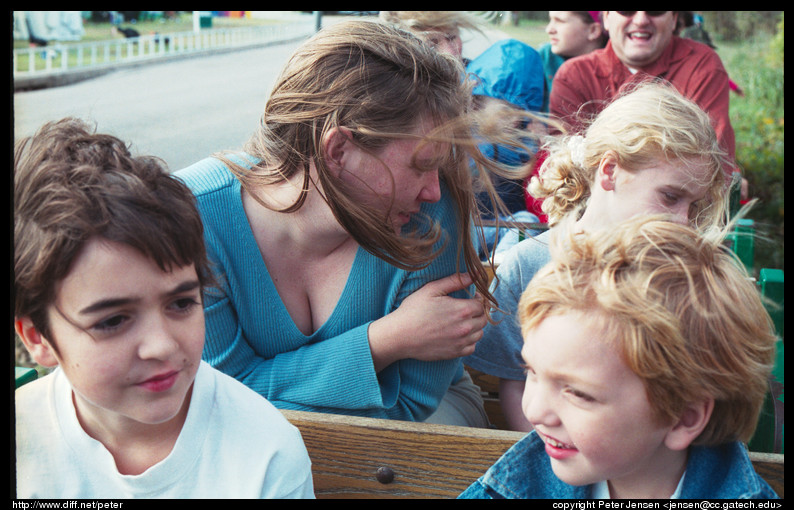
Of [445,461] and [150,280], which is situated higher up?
[150,280]

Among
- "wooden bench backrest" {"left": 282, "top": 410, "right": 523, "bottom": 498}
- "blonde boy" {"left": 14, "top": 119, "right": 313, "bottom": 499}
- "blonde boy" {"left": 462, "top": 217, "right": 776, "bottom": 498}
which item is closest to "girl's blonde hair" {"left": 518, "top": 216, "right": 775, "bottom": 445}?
"blonde boy" {"left": 462, "top": 217, "right": 776, "bottom": 498}

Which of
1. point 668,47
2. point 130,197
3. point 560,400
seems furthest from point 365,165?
point 668,47

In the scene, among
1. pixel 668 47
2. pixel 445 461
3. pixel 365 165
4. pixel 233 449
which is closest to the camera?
pixel 233 449

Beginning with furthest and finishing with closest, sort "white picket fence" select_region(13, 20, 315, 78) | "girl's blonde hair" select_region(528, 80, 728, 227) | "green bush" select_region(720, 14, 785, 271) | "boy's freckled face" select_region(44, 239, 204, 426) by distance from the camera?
"green bush" select_region(720, 14, 785, 271), "white picket fence" select_region(13, 20, 315, 78), "girl's blonde hair" select_region(528, 80, 728, 227), "boy's freckled face" select_region(44, 239, 204, 426)

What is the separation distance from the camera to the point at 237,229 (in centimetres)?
150

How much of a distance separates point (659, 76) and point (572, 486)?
2.70m

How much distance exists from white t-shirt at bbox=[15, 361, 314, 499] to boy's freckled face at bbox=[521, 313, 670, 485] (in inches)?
15.2

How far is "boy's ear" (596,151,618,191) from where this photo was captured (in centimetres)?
170

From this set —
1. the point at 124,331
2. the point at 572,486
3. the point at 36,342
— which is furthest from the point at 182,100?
the point at 572,486

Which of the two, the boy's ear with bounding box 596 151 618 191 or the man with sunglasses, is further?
the man with sunglasses

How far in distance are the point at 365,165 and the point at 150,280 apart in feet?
1.78

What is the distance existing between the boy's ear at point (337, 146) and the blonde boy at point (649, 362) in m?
0.50

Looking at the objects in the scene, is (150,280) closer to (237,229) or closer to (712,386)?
(237,229)

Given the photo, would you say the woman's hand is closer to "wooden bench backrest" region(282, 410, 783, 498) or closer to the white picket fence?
"wooden bench backrest" region(282, 410, 783, 498)
